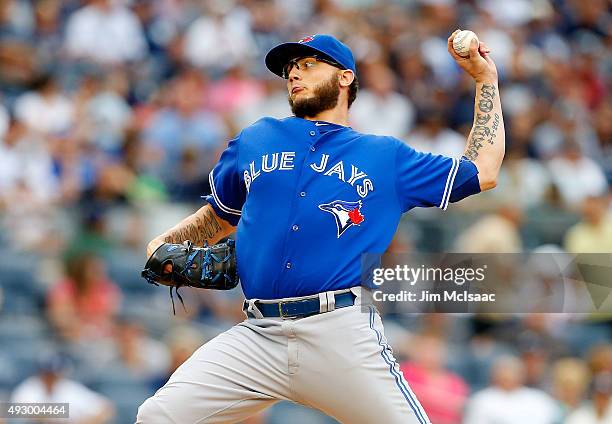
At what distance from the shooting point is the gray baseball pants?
425 centimetres

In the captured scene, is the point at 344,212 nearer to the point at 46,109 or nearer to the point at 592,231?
the point at 592,231

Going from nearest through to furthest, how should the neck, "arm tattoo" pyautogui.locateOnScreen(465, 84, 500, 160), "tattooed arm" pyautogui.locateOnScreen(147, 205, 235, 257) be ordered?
"arm tattoo" pyautogui.locateOnScreen(465, 84, 500, 160)
the neck
"tattooed arm" pyautogui.locateOnScreen(147, 205, 235, 257)

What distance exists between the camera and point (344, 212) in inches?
174

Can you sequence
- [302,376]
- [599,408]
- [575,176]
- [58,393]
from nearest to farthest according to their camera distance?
[302,376], [58,393], [599,408], [575,176]

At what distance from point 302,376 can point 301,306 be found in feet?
0.88

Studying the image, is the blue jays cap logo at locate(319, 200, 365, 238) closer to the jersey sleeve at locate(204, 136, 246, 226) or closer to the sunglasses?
the jersey sleeve at locate(204, 136, 246, 226)

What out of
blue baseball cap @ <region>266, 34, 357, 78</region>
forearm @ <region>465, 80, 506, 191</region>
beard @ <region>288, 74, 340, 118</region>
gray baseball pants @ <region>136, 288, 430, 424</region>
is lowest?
gray baseball pants @ <region>136, 288, 430, 424</region>

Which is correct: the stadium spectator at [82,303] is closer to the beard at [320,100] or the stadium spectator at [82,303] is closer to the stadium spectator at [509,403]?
the stadium spectator at [509,403]

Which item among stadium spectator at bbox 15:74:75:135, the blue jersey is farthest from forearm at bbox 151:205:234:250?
stadium spectator at bbox 15:74:75:135

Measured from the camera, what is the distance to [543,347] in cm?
934

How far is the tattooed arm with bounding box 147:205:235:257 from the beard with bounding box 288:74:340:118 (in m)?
0.60

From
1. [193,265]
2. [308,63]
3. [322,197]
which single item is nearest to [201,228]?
[193,265]

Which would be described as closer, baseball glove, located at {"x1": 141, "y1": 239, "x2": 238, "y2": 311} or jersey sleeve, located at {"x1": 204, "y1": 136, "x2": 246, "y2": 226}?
baseball glove, located at {"x1": 141, "y1": 239, "x2": 238, "y2": 311}

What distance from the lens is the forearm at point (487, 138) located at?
15.0 feet
